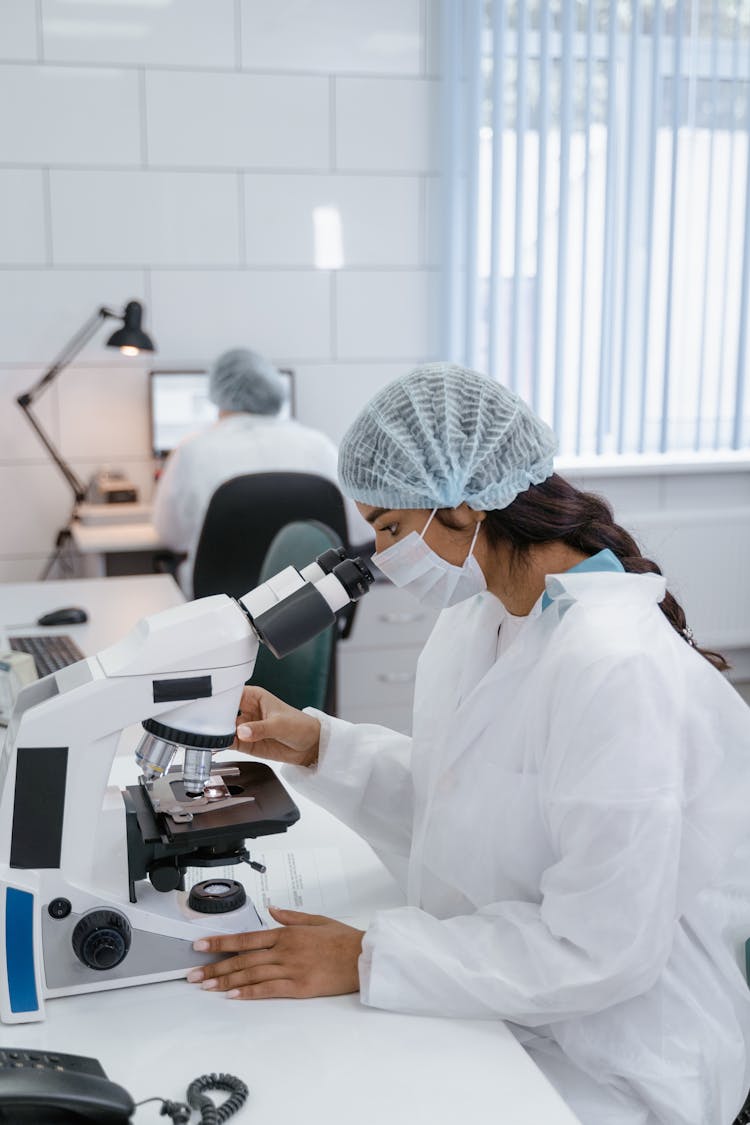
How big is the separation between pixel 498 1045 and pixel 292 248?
3.12 metres

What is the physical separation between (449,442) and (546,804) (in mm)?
376

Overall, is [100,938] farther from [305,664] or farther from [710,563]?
[710,563]

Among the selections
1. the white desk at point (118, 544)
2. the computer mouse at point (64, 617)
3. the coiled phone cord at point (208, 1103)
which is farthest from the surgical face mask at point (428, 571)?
the white desk at point (118, 544)

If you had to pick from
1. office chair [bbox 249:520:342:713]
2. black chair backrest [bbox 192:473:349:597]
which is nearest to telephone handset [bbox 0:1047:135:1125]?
office chair [bbox 249:520:342:713]

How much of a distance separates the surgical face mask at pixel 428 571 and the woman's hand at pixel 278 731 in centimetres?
23

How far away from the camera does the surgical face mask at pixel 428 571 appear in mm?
1231

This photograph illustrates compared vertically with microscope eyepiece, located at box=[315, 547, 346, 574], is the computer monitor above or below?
below

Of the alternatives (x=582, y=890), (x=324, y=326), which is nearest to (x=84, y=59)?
(x=324, y=326)

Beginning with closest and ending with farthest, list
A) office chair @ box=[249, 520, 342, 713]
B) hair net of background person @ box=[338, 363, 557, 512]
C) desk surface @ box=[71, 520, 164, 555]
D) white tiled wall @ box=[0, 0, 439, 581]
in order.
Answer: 1. hair net of background person @ box=[338, 363, 557, 512]
2. office chair @ box=[249, 520, 342, 713]
3. desk surface @ box=[71, 520, 164, 555]
4. white tiled wall @ box=[0, 0, 439, 581]

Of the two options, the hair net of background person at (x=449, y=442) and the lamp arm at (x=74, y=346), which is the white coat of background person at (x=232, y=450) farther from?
the hair net of background person at (x=449, y=442)

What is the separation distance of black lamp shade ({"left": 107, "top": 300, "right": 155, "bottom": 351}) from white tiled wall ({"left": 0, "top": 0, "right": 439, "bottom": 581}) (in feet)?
0.98

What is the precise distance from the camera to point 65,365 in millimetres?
3566

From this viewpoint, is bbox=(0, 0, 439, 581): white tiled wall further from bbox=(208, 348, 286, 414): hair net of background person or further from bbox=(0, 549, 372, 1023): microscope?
bbox=(0, 549, 372, 1023): microscope

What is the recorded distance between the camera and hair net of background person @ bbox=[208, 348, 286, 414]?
333cm
